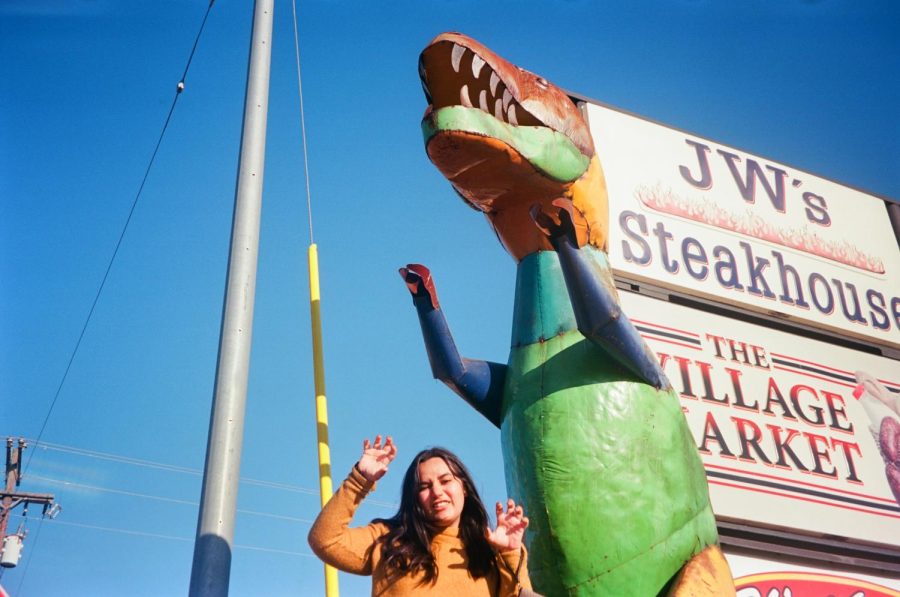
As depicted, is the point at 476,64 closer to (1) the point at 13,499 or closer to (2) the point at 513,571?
(2) the point at 513,571

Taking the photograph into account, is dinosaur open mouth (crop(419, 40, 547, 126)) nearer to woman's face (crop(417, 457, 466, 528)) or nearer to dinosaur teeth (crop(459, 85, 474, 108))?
dinosaur teeth (crop(459, 85, 474, 108))

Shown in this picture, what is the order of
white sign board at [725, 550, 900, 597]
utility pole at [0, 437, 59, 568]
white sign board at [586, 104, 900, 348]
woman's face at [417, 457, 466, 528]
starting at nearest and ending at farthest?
woman's face at [417, 457, 466, 528]
white sign board at [725, 550, 900, 597]
white sign board at [586, 104, 900, 348]
utility pole at [0, 437, 59, 568]

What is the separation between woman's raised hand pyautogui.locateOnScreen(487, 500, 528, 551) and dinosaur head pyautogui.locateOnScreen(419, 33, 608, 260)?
1096mm

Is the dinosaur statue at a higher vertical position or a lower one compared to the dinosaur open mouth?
lower

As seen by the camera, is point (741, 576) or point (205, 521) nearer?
point (205, 521)

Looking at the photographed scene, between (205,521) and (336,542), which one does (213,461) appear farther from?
(336,542)

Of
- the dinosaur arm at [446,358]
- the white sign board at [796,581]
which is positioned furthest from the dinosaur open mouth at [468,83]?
the white sign board at [796,581]

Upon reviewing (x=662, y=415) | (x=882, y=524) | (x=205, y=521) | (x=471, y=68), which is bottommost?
(x=205, y=521)

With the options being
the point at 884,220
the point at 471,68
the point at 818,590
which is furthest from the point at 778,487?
the point at 471,68

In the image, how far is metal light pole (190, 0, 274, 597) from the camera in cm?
227

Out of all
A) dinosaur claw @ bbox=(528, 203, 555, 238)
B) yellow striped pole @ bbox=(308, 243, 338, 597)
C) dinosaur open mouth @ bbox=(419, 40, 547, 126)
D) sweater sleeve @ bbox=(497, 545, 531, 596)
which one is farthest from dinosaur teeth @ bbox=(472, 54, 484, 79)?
sweater sleeve @ bbox=(497, 545, 531, 596)

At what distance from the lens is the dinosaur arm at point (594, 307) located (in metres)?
2.65

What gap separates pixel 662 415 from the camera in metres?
2.97

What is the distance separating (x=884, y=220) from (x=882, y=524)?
2315 mm
